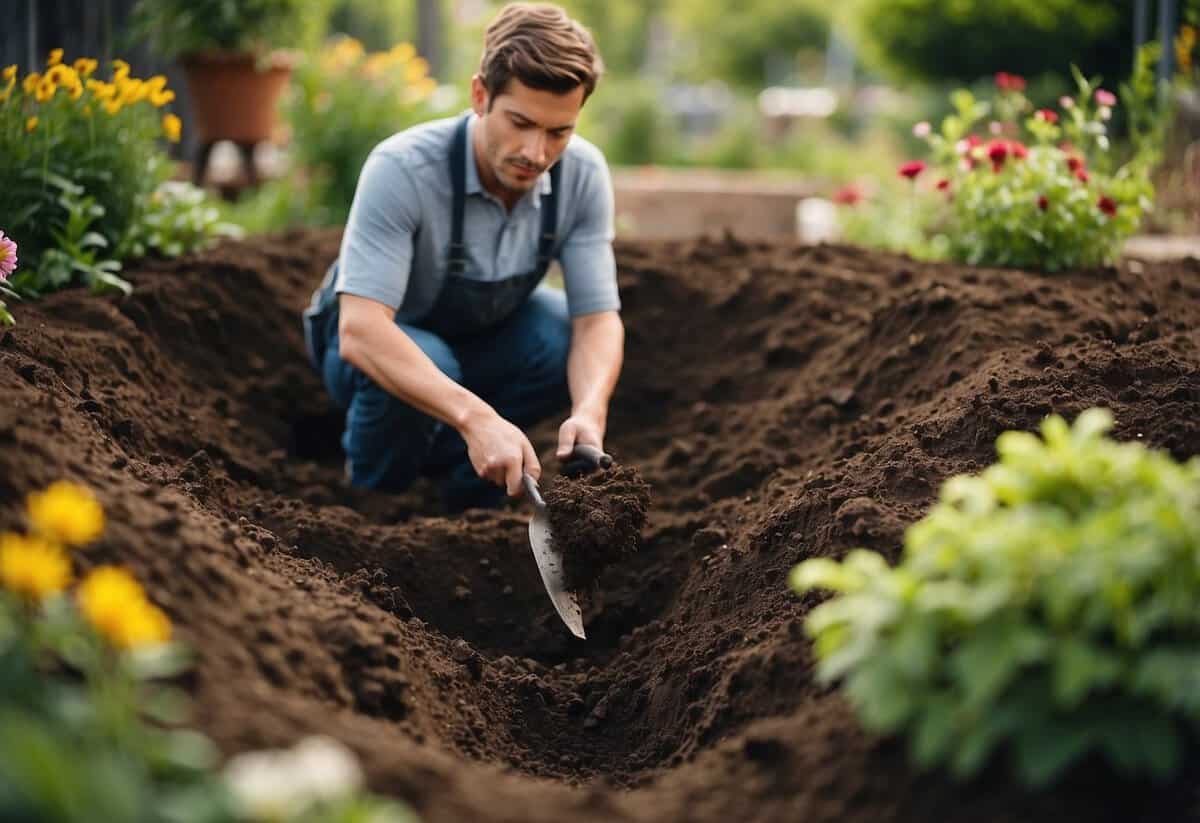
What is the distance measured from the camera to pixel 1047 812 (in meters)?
1.81

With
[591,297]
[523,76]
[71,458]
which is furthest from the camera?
[591,297]

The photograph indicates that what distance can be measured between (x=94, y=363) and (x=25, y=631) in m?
2.07

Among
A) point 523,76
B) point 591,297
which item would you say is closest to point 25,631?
point 523,76

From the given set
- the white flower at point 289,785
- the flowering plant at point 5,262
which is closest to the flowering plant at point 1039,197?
the flowering plant at point 5,262

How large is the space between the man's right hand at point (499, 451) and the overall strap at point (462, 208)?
0.75 metres

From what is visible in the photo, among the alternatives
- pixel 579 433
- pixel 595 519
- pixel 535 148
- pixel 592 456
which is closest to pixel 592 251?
pixel 535 148

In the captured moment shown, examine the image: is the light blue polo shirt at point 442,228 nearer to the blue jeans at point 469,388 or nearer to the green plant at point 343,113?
the blue jeans at point 469,388

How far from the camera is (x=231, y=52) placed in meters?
6.84

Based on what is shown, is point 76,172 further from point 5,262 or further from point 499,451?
point 499,451

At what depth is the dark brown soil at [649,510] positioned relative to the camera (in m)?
2.02

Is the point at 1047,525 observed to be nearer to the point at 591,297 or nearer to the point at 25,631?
the point at 25,631

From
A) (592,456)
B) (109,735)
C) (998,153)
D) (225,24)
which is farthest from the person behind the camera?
(225,24)

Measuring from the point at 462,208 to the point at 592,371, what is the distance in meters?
0.60

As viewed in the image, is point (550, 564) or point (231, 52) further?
point (231, 52)
